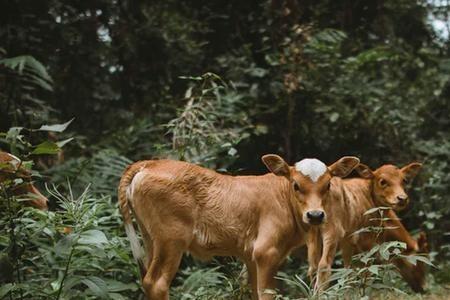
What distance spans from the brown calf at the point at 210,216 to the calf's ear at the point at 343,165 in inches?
0.4

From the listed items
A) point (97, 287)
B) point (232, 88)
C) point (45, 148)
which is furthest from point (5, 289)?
point (232, 88)

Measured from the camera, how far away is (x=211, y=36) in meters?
12.4

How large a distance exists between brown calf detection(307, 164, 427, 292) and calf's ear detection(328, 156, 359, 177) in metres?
0.53

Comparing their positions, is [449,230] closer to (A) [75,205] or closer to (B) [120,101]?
(B) [120,101]

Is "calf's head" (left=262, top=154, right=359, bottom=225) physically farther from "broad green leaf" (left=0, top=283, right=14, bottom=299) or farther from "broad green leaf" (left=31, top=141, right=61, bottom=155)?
"broad green leaf" (left=0, top=283, right=14, bottom=299)

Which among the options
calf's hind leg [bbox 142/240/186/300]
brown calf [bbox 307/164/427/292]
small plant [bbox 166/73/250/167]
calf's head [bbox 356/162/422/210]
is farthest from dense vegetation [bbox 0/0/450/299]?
calf's hind leg [bbox 142/240/186/300]

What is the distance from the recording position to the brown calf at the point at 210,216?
20.5 feet

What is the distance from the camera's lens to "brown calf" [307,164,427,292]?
7285 mm

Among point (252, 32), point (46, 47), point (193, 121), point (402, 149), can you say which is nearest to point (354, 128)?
point (402, 149)

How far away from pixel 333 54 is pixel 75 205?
6.27m

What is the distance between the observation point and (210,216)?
21.2ft

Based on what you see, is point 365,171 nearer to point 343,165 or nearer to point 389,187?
point 389,187

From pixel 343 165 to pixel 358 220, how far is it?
153 cm

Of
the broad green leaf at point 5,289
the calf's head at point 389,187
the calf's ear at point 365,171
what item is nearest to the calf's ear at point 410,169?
the calf's head at point 389,187
